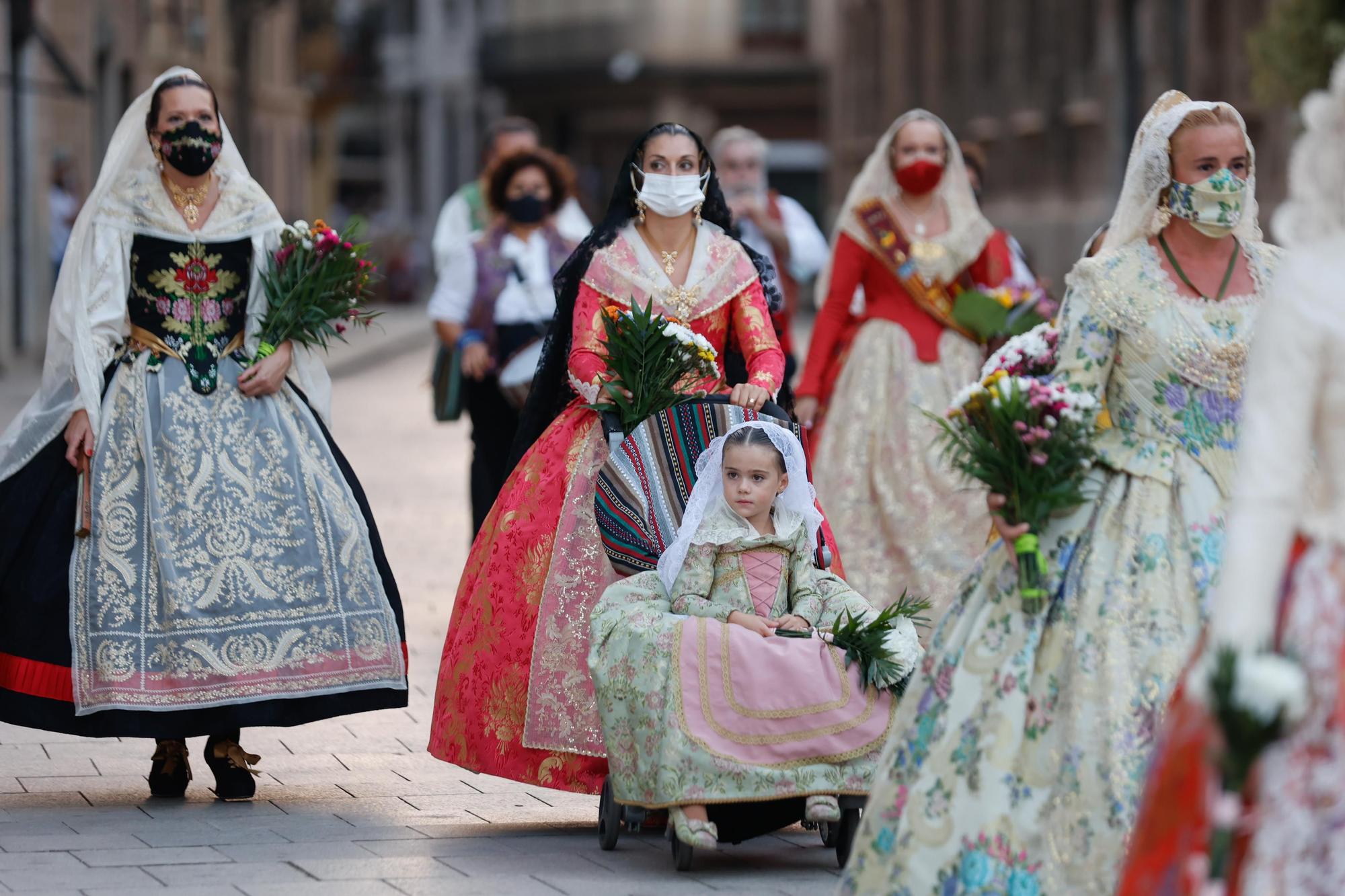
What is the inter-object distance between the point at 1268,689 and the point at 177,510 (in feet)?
13.5

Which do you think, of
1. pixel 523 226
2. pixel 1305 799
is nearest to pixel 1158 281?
pixel 1305 799

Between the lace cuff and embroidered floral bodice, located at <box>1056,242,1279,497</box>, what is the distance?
5.70 feet

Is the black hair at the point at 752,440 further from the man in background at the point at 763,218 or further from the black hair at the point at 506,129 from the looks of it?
the black hair at the point at 506,129

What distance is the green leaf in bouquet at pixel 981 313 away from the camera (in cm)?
937

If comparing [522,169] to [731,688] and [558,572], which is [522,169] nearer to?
[558,572]

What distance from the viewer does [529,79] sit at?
62.9 metres

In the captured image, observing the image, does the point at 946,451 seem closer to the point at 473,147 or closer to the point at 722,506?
the point at 722,506

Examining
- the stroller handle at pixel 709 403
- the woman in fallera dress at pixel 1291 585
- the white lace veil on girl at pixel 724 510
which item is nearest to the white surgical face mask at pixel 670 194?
the stroller handle at pixel 709 403

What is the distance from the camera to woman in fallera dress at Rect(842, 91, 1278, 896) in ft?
15.6

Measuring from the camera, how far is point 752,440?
623 cm

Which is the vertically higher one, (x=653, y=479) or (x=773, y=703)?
(x=653, y=479)

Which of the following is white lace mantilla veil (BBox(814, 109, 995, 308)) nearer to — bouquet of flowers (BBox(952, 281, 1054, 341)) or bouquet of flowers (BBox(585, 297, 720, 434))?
bouquet of flowers (BBox(952, 281, 1054, 341))

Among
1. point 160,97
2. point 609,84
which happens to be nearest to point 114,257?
point 160,97

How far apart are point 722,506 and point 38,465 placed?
2.02 m
